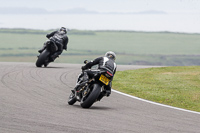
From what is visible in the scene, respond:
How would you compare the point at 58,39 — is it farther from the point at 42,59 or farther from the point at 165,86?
the point at 165,86

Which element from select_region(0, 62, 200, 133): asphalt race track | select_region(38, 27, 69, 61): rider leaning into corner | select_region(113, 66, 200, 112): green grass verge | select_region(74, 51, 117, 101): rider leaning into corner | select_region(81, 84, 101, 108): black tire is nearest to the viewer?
select_region(0, 62, 200, 133): asphalt race track

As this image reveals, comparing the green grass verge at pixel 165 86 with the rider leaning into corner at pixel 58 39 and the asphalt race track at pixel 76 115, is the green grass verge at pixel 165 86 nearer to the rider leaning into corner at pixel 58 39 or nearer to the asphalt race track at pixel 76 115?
the asphalt race track at pixel 76 115

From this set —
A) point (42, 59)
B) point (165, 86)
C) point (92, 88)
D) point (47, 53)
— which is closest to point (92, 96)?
point (92, 88)

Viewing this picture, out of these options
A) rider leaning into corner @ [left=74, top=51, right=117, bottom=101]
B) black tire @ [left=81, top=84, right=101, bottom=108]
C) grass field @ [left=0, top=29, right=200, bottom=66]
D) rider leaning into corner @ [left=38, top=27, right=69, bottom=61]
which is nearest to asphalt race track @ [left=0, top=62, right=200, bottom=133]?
black tire @ [left=81, top=84, right=101, bottom=108]

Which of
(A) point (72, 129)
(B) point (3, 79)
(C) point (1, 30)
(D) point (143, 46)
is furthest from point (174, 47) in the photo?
(A) point (72, 129)

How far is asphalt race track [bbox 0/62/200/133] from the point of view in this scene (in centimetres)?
1035

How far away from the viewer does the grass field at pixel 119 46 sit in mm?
83750

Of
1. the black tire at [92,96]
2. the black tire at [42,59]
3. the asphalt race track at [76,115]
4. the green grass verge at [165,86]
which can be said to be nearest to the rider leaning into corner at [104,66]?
the black tire at [92,96]

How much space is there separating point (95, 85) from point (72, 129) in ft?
10.2

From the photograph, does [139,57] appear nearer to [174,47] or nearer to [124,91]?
[174,47]

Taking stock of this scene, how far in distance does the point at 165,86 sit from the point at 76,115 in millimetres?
8640

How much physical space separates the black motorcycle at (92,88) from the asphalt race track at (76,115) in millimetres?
247

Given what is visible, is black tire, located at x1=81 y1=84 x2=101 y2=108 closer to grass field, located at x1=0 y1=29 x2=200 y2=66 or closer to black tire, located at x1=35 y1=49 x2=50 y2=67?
black tire, located at x1=35 y1=49 x2=50 y2=67

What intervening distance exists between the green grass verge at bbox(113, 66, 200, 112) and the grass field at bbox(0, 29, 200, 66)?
48300 millimetres
